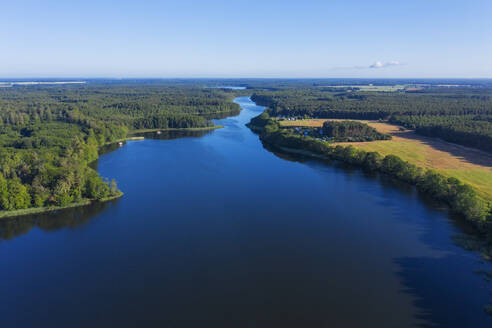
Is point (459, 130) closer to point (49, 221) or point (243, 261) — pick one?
point (243, 261)

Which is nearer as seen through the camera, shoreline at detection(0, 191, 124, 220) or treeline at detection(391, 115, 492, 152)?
shoreline at detection(0, 191, 124, 220)

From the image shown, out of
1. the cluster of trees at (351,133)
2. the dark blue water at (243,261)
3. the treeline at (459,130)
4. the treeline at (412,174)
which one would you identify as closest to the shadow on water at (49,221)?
the dark blue water at (243,261)

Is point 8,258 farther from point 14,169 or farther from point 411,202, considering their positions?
point 411,202

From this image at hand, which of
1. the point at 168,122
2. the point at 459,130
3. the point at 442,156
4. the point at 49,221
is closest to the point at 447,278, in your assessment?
the point at 49,221

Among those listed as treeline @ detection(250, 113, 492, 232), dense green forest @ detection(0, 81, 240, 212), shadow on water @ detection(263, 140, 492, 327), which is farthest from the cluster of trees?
dense green forest @ detection(0, 81, 240, 212)

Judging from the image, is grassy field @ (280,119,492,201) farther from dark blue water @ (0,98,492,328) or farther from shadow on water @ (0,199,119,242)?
shadow on water @ (0,199,119,242)
